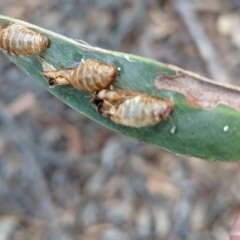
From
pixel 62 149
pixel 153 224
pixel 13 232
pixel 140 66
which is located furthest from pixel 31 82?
pixel 140 66

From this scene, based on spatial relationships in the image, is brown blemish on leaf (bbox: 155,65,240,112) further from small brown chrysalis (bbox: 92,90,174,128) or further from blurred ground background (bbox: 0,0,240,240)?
blurred ground background (bbox: 0,0,240,240)

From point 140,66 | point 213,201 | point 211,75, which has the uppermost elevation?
point 140,66

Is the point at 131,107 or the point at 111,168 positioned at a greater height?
the point at 131,107

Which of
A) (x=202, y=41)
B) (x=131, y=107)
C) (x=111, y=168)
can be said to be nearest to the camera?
(x=131, y=107)

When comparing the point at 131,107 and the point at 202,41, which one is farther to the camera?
the point at 202,41

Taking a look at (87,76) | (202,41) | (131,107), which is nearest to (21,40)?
(87,76)

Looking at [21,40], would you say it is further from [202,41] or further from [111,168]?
[202,41]

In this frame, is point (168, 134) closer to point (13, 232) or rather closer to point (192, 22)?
point (13, 232)
